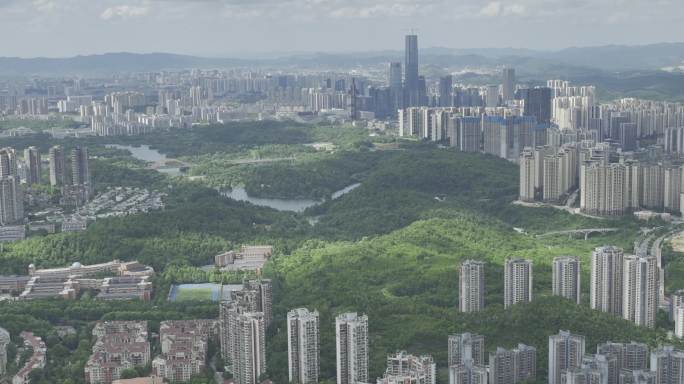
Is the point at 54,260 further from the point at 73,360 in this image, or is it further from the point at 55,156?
the point at 55,156

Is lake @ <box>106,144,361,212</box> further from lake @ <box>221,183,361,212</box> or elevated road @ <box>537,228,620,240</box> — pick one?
elevated road @ <box>537,228,620,240</box>

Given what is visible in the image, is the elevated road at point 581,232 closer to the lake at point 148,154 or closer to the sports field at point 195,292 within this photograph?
the sports field at point 195,292

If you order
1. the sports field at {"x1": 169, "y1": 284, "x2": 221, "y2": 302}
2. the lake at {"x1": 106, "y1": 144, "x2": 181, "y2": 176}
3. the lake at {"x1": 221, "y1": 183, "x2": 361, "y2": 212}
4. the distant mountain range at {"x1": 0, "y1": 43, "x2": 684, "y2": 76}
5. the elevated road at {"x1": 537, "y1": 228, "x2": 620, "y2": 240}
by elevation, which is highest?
the distant mountain range at {"x1": 0, "y1": 43, "x2": 684, "y2": 76}

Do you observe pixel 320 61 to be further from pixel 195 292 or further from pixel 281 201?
pixel 195 292

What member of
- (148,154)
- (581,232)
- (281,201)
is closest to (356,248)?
(581,232)

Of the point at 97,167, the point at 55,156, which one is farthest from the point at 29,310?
the point at 97,167

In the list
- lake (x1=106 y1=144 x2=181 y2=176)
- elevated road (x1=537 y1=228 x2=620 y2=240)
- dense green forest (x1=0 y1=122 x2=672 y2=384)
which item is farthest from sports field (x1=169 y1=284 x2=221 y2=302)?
lake (x1=106 y1=144 x2=181 y2=176)
